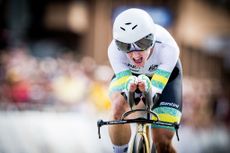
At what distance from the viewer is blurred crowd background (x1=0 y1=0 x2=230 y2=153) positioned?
15.9 meters

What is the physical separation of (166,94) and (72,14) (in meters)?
30.5

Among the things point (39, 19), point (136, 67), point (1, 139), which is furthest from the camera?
point (39, 19)

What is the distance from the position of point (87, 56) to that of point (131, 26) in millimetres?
27000

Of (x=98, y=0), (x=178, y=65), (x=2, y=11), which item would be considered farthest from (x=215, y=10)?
(x=178, y=65)

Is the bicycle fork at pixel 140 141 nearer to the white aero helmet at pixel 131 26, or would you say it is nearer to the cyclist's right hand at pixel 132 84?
the cyclist's right hand at pixel 132 84

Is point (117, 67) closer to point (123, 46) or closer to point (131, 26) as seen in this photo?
point (123, 46)

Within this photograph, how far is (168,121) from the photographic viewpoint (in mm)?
7777

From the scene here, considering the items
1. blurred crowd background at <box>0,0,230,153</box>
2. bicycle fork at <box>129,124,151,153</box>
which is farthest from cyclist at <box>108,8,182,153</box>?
blurred crowd background at <box>0,0,230,153</box>

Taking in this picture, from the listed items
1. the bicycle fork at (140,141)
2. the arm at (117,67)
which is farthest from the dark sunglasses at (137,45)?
the bicycle fork at (140,141)

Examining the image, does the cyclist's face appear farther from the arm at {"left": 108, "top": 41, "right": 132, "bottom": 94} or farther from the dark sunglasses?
the arm at {"left": 108, "top": 41, "right": 132, "bottom": 94}

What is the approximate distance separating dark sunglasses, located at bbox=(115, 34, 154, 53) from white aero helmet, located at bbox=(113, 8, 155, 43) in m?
0.03

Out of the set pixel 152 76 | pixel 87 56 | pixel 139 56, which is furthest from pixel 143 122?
pixel 87 56

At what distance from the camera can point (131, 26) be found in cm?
727

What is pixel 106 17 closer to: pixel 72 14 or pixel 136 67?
pixel 72 14
